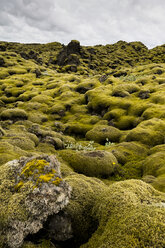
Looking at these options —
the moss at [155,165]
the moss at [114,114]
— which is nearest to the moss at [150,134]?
the moss at [155,165]

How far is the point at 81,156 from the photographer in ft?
60.7

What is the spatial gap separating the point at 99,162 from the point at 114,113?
2064 cm

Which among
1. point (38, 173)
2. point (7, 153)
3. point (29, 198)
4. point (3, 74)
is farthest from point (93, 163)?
point (3, 74)

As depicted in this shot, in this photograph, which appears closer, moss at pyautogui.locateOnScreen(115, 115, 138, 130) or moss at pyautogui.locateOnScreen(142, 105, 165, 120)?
moss at pyautogui.locateOnScreen(142, 105, 165, 120)

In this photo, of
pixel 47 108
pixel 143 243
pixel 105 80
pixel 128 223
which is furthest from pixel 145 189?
pixel 105 80

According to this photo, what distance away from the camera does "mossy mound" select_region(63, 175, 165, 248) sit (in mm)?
4883

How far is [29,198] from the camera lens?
6.66m

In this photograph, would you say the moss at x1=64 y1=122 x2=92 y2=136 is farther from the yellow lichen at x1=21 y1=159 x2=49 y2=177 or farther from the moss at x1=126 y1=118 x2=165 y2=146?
the yellow lichen at x1=21 y1=159 x2=49 y2=177

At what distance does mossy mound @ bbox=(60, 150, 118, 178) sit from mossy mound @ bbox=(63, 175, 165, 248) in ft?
27.4

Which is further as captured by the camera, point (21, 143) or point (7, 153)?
point (21, 143)

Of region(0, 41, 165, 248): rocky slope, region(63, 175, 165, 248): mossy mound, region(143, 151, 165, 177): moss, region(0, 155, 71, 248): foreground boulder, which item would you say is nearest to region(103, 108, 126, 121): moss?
region(0, 41, 165, 248): rocky slope

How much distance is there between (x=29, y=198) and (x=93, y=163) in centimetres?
1181

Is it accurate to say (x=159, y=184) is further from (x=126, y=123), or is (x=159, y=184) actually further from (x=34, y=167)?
(x=126, y=123)

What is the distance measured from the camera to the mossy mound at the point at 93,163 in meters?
17.5
